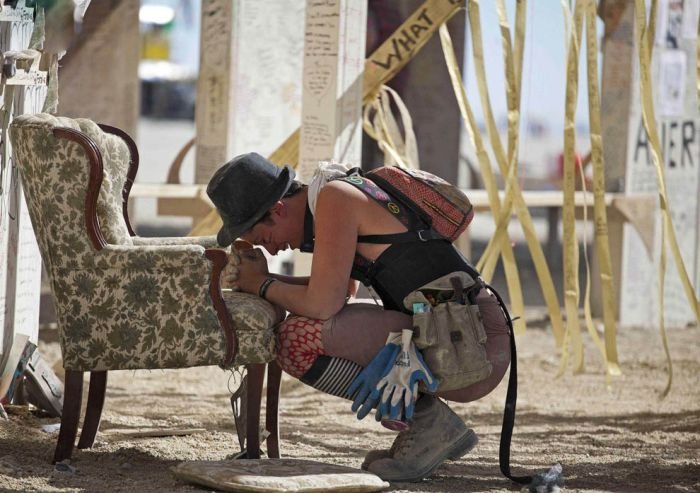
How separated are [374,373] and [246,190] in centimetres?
72

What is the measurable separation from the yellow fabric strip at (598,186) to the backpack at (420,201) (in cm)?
158

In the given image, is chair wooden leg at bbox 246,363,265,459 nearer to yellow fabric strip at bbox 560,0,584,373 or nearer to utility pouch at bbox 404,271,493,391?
utility pouch at bbox 404,271,493,391

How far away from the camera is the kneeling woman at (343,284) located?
12.1 ft

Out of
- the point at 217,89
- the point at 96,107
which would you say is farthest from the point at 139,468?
the point at 96,107

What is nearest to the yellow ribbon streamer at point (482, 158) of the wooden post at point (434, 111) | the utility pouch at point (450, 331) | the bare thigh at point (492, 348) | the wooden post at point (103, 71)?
the bare thigh at point (492, 348)

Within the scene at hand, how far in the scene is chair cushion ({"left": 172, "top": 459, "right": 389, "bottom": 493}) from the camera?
3.49 metres

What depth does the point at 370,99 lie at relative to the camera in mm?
6137

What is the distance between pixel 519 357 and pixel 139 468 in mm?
3815

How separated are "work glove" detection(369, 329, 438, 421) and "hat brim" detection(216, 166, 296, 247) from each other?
0.60 meters

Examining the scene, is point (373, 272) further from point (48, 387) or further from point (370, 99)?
point (370, 99)

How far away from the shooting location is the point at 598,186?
17.6 feet

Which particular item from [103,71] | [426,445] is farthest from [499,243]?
[103,71]

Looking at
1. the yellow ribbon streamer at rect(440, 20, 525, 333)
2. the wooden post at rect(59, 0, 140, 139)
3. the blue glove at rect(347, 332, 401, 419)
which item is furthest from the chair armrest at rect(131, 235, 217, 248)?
the wooden post at rect(59, 0, 140, 139)

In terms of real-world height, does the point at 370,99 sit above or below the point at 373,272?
above
